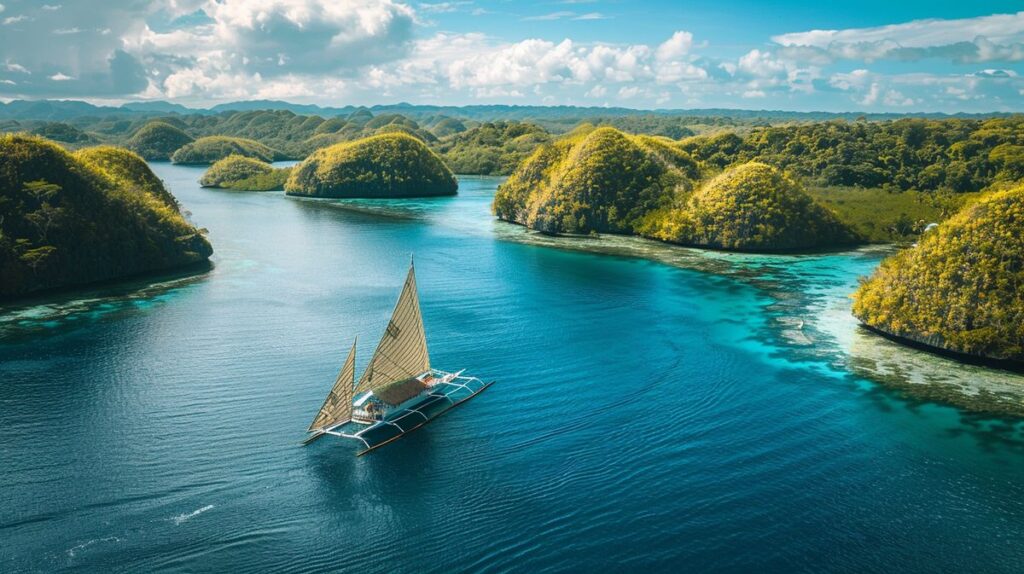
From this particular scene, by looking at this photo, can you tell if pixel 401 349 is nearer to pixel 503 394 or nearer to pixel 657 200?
pixel 503 394

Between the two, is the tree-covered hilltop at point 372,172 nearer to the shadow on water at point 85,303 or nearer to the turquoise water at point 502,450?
the shadow on water at point 85,303

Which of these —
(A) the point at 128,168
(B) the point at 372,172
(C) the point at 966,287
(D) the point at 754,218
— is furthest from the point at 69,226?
(B) the point at 372,172

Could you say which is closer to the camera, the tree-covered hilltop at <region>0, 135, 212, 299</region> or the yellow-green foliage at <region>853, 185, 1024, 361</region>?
the yellow-green foliage at <region>853, 185, 1024, 361</region>

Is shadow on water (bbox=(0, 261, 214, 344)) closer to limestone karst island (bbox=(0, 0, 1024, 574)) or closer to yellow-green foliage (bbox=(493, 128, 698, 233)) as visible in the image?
limestone karst island (bbox=(0, 0, 1024, 574))

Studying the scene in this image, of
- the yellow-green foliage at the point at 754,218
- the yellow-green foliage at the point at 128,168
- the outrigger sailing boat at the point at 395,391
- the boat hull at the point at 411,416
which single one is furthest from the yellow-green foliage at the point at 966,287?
the yellow-green foliage at the point at 128,168

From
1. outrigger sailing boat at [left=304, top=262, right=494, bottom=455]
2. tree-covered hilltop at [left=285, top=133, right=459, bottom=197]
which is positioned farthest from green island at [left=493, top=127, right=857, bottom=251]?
outrigger sailing boat at [left=304, top=262, right=494, bottom=455]

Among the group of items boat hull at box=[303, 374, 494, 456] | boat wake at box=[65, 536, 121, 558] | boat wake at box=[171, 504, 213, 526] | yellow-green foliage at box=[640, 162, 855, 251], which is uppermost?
yellow-green foliage at box=[640, 162, 855, 251]

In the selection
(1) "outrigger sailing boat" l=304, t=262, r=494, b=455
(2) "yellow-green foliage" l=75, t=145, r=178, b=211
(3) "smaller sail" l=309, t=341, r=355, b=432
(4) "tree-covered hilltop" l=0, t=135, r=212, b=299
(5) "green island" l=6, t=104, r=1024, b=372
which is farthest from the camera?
(5) "green island" l=6, t=104, r=1024, b=372
